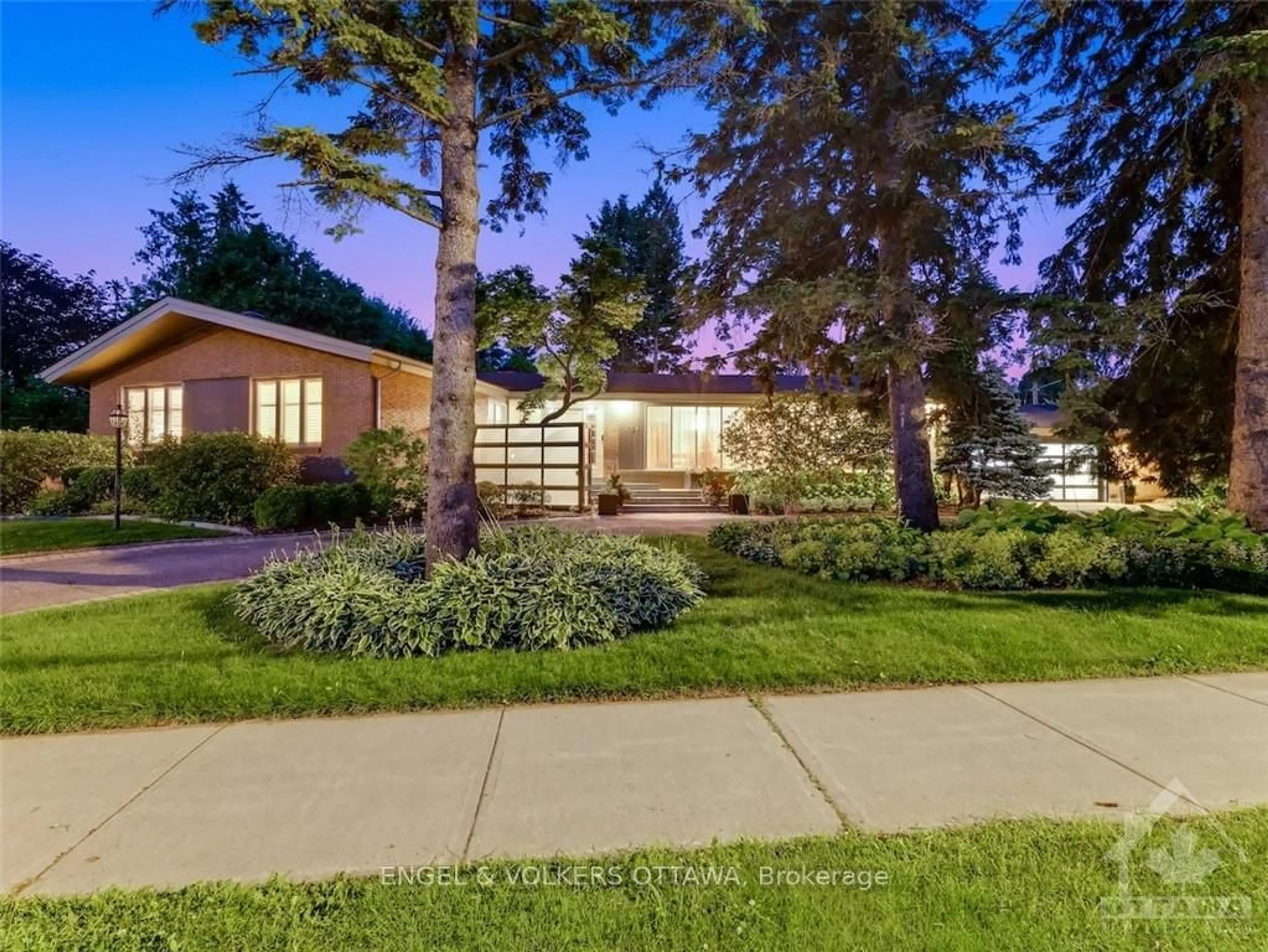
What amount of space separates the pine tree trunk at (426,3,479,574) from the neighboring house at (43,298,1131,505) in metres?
7.63

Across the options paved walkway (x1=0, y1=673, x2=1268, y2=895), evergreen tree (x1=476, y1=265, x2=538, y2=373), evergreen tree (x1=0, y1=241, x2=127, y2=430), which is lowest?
paved walkway (x1=0, y1=673, x2=1268, y2=895)

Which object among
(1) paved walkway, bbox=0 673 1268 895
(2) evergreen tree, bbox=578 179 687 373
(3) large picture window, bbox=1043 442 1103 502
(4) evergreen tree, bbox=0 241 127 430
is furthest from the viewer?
(2) evergreen tree, bbox=578 179 687 373

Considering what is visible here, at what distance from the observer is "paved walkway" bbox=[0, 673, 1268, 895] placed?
2.32 m

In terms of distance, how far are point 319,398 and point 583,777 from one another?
13674 millimetres

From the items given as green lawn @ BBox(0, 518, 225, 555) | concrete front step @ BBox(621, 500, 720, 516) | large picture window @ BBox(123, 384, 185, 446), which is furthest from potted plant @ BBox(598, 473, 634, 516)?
large picture window @ BBox(123, 384, 185, 446)

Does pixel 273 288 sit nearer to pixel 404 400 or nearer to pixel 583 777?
pixel 404 400

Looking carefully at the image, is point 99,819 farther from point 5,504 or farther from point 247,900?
point 5,504

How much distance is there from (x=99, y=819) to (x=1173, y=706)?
5.26 meters

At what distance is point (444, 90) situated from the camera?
5828 mm

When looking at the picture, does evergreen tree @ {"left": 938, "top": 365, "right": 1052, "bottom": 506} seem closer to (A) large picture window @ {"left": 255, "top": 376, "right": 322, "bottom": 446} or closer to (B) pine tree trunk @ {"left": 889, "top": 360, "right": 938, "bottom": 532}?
(B) pine tree trunk @ {"left": 889, "top": 360, "right": 938, "bottom": 532}

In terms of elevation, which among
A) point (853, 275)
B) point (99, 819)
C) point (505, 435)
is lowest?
point (99, 819)

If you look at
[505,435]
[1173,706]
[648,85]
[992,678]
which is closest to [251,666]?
[992,678]

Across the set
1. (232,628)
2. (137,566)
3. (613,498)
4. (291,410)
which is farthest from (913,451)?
(291,410)

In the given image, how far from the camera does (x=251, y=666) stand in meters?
4.20
